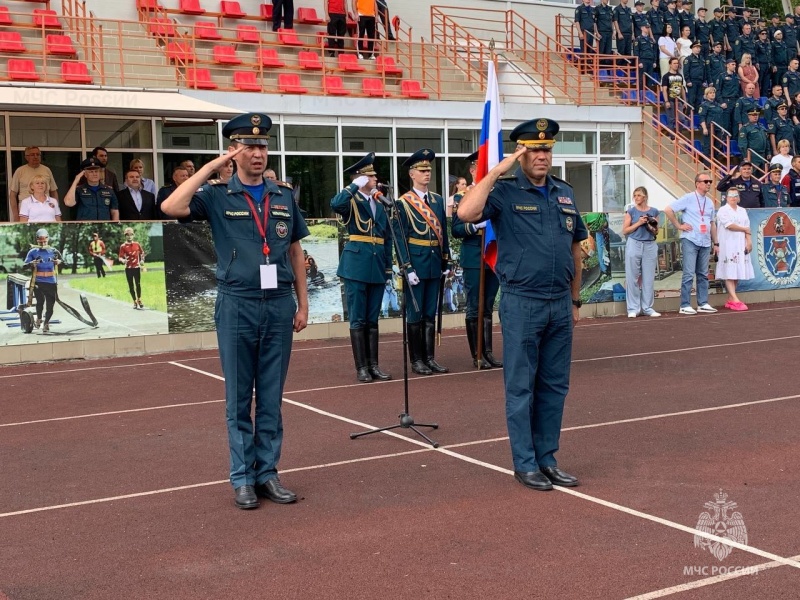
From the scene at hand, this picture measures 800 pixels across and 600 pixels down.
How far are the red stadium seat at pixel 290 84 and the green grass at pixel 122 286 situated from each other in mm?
8084

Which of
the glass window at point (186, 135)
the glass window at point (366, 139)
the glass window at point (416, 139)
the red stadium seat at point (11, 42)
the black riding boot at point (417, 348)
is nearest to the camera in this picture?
the black riding boot at point (417, 348)

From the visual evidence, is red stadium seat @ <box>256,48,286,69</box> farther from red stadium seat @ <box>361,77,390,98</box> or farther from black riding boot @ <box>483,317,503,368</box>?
black riding boot @ <box>483,317,503,368</box>

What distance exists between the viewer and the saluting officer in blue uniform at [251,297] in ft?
20.5

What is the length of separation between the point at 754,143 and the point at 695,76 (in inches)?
114

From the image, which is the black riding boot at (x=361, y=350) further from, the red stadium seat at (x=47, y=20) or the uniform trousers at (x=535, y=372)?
the red stadium seat at (x=47, y=20)

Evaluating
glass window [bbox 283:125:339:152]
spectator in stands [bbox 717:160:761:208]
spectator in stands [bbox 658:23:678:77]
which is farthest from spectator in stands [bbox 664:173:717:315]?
spectator in stands [bbox 658:23:678:77]

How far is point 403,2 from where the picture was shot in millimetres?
27406

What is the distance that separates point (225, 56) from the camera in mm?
21234

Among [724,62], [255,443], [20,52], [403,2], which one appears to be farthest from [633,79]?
[255,443]

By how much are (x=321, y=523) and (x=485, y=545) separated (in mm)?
1004

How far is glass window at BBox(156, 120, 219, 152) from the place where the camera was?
19719mm

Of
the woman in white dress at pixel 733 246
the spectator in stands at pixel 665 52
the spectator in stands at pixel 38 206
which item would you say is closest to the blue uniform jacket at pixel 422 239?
the spectator in stands at pixel 38 206

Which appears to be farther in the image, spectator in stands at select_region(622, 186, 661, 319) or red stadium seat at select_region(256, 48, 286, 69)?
red stadium seat at select_region(256, 48, 286, 69)

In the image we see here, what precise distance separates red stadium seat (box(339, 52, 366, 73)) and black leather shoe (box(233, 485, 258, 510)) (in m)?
17.3
